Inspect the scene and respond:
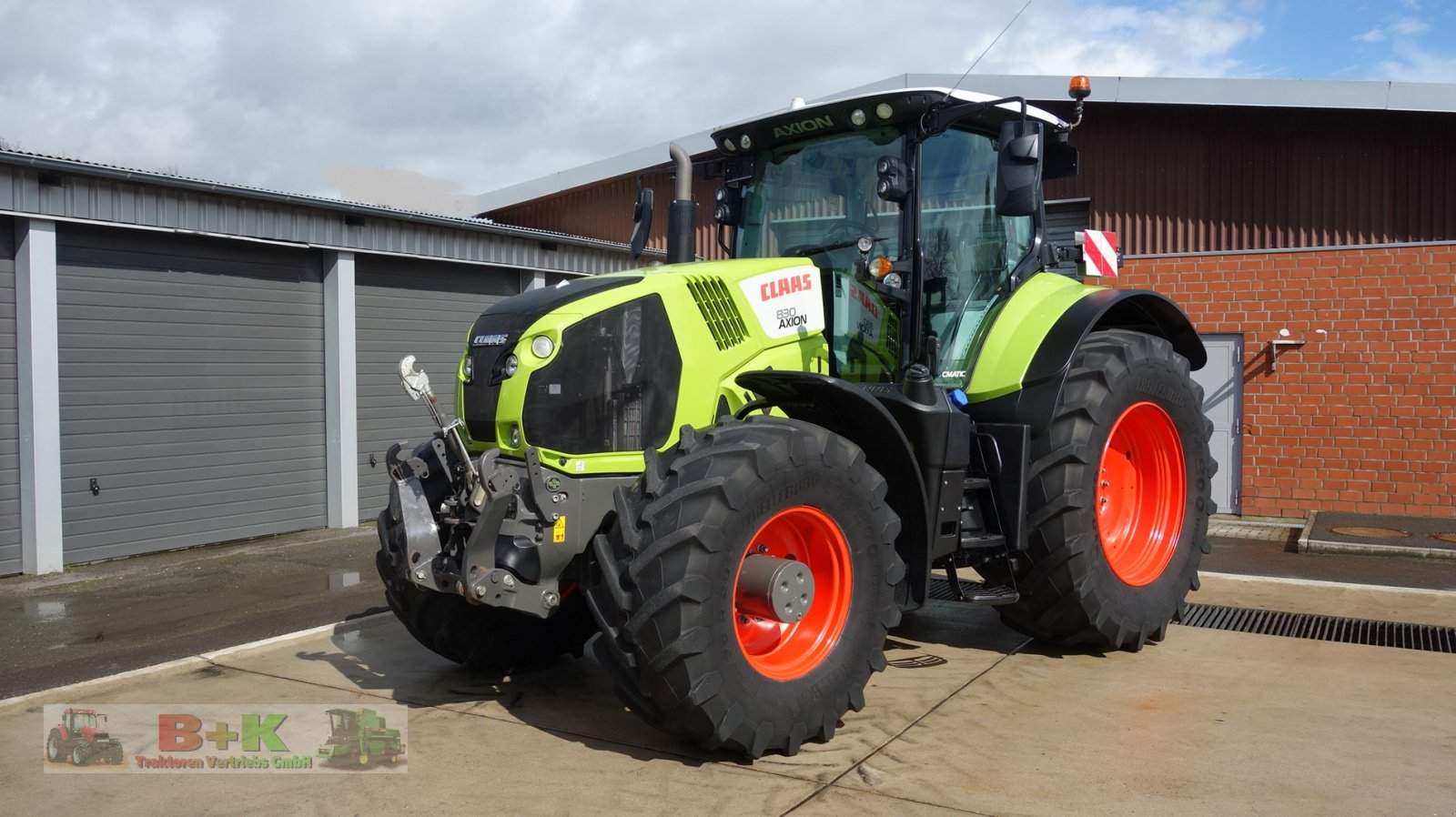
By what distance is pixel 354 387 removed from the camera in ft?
38.8

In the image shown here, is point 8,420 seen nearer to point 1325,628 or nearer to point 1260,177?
point 1325,628

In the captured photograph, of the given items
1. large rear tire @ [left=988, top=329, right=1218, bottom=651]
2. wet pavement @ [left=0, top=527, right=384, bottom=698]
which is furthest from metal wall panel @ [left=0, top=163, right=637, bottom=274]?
large rear tire @ [left=988, top=329, right=1218, bottom=651]

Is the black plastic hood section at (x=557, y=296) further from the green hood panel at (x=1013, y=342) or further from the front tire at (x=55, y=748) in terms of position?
the front tire at (x=55, y=748)

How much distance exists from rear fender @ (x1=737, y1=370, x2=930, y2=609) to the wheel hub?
0.69 m

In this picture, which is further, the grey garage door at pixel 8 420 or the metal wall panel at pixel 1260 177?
the metal wall panel at pixel 1260 177

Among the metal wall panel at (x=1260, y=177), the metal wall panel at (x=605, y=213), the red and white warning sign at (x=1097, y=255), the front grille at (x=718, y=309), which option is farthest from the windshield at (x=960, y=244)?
the metal wall panel at (x=605, y=213)

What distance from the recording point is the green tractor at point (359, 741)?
4453 millimetres

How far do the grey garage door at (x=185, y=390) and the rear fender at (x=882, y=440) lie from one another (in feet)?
23.7

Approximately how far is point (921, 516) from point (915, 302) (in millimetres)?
1121

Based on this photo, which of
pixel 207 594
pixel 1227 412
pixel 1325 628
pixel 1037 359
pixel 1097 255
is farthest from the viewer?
pixel 1227 412

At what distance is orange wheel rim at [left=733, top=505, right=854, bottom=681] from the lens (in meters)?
4.48

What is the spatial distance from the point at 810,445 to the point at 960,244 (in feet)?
6.43

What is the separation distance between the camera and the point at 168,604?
314 inches

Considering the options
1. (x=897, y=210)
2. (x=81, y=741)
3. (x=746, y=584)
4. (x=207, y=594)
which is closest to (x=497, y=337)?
(x=746, y=584)
